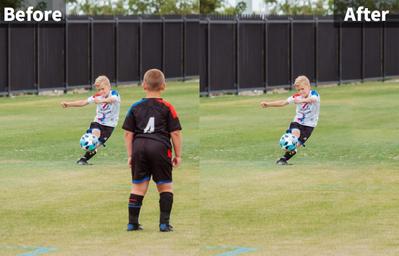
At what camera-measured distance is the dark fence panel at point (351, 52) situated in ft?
104

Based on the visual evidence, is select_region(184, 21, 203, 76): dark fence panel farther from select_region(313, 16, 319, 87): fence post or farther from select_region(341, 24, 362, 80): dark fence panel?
select_region(313, 16, 319, 87): fence post

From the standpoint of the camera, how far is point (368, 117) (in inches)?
1025

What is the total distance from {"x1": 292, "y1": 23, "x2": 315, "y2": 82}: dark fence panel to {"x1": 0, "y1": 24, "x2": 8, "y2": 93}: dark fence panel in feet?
23.7

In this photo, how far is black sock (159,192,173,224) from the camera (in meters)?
9.49

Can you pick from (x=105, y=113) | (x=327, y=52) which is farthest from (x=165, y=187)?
(x=327, y=52)

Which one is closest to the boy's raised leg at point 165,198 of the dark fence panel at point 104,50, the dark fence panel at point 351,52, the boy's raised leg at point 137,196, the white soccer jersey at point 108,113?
the boy's raised leg at point 137,196

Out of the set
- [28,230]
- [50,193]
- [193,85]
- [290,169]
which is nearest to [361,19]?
[193,85]

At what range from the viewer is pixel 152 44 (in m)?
32.6

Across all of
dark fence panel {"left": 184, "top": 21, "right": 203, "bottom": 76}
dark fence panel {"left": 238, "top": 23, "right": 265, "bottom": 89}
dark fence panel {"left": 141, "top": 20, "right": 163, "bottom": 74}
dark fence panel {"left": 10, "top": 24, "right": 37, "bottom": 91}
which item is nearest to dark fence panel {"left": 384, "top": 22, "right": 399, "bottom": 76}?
dark fence panel {"left": 184, "top": 21, "right": 203, "bottom": 76}

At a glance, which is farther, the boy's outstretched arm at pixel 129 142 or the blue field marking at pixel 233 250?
the boy's outstretched arm at pixel 129 142

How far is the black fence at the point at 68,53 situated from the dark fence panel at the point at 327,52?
4.22 meters

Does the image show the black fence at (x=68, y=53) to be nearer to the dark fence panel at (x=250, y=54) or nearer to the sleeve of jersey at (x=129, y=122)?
the dark fence panel at (x=250, y=54)

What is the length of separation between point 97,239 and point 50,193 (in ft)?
10.6

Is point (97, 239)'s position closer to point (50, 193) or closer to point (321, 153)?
point (50, 193)
